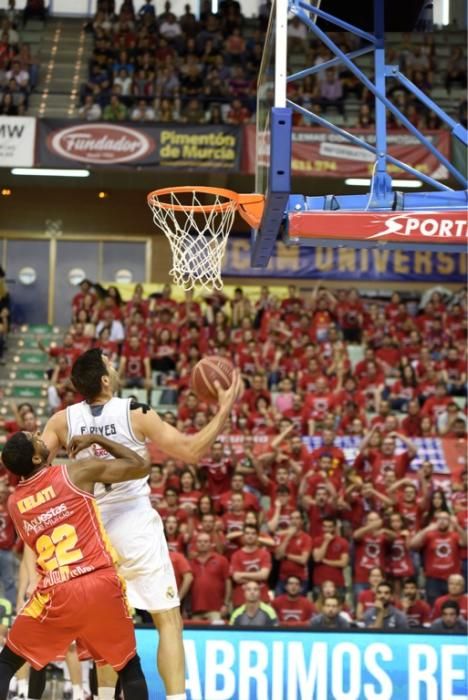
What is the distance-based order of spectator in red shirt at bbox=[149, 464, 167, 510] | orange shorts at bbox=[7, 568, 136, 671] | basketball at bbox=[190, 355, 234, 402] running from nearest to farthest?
orange shorts at bbox=[7, 568, 136, 671] → basketball at bbox=[190, 355, 234, 402] → spectator in red shirt at bbox=[149, 464, 167, 510]

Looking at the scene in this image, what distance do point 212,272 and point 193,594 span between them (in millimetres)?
4363

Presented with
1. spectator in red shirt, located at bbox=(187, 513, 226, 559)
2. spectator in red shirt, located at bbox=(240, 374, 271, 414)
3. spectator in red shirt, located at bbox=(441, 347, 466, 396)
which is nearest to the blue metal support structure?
spectator in red shirt, located at bbox=(187, 513, 226, 559)

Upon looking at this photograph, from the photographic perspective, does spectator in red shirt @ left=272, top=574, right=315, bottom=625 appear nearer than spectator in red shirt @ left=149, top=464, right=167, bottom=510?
Yes

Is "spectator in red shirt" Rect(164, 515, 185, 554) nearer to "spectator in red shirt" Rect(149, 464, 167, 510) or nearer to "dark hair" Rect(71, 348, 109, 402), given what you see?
"spectator in red shirt" Rect(149, 464, 167, 510)

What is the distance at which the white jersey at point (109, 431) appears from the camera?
611cm

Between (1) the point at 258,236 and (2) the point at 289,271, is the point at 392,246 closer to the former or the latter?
(1) the point at 258,236

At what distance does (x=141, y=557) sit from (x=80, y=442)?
86 centimetres

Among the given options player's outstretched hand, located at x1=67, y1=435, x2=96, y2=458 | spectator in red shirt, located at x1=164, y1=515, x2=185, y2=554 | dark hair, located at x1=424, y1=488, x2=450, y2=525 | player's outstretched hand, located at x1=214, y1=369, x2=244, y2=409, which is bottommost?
spectator in red shirt, located at x1=164, y1=515, x2=185, y2=554

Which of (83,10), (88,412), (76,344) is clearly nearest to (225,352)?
(76,344)

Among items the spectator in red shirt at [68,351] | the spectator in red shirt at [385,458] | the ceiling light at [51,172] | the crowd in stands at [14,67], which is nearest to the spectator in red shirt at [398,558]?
the spectator in red shirt at [385,458]

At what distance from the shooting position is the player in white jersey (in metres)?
6.05

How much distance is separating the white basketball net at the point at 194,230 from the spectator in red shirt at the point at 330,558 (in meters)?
4.13

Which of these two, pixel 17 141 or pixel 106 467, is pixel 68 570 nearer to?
pixel 106 467

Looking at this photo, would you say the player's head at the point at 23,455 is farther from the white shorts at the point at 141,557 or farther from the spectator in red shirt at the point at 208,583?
the spectator in red shirt at the point at 208,583
